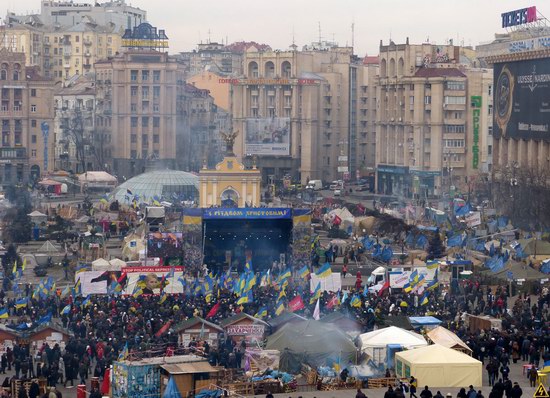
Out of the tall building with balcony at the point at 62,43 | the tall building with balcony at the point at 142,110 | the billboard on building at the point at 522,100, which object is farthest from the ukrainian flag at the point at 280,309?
the tall building with balcony at the point at 62,43

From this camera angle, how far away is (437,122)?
10288 cm

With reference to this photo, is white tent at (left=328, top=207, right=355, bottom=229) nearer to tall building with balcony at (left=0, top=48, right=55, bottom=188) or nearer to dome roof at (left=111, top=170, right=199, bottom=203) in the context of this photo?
dome roof at (left=111, top=170, right=199, bottom=203)

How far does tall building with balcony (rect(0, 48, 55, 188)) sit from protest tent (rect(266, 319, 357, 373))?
248 ft

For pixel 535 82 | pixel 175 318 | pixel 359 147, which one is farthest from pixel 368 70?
pixel 175 318

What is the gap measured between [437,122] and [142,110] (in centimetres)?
2686

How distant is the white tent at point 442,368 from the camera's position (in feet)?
114

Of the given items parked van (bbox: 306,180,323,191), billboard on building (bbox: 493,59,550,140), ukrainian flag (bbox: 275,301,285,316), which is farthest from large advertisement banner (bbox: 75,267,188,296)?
parked van (bbox: 306,180,323,191)

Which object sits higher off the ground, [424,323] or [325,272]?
[325,272]

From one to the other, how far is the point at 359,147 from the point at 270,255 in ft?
203

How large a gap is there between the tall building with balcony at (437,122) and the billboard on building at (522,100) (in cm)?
1068

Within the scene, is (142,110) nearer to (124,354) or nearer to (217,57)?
(217,57)

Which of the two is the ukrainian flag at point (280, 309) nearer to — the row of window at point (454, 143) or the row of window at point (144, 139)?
the row of window at point (454, 143)

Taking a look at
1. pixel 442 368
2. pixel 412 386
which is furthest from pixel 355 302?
pixel 412 386

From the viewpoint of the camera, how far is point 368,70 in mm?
120125
